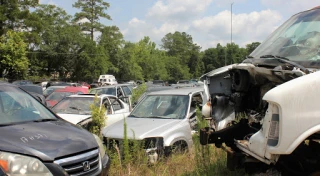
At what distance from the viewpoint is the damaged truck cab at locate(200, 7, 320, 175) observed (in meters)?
3.55

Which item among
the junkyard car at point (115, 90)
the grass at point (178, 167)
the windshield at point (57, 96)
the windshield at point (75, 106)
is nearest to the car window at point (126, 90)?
the junkyard car at point (115, 90)

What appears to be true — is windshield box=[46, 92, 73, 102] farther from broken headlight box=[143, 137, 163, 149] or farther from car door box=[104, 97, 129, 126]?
broken headlight box=[143, 137, 163, 149]

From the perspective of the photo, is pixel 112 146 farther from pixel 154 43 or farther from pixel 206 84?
pixel 154 43

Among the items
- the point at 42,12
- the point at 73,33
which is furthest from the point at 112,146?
the point at 42,12

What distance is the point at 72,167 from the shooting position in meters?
3.90

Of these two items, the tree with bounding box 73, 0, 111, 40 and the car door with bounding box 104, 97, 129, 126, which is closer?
the car door with bounding box 104, 97, 129, 126

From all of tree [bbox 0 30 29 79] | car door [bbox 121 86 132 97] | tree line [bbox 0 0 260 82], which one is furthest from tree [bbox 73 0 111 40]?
car door [bbox 121 86 132 97]

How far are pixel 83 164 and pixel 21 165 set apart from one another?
2.39 feet

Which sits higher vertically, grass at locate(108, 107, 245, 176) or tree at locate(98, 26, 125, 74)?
tree at locate(98, 26, 125, 74)

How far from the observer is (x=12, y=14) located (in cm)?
4934

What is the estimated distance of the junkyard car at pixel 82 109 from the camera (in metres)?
9.66

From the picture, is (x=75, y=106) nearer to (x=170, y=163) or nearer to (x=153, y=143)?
(x=153, y=143)

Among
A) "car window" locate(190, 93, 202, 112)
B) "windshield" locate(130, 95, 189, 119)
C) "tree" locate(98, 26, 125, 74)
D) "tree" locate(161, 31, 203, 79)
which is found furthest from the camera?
"tree" locate(161, 31, 203, 79)

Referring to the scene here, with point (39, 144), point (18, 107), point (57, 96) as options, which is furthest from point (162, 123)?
point (57, 96)
